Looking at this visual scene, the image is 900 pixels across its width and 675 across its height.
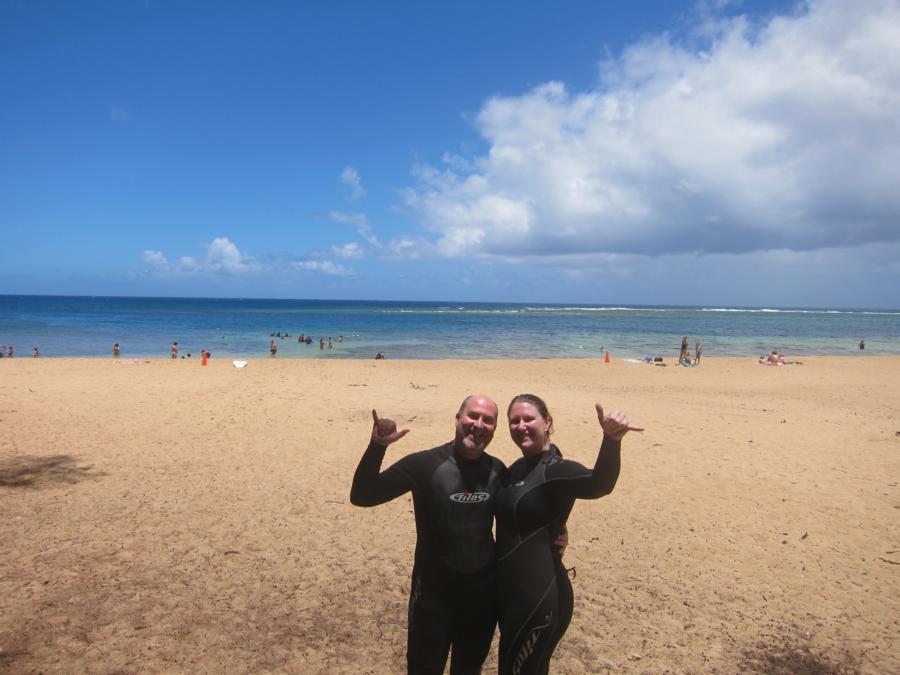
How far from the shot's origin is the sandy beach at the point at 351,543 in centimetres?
457

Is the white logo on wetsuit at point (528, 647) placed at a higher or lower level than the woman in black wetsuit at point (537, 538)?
lower

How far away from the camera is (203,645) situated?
450 centimetres

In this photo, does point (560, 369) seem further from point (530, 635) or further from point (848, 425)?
point (530, 635)

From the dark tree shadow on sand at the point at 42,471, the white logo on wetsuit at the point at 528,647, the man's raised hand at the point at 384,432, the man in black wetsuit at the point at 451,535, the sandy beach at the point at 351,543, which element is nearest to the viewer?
the white logo on wetsuit at the point at 528,647

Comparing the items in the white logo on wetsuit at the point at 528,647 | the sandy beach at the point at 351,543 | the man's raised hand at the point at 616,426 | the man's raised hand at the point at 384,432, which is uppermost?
the man's raised hand at the point at 616,426

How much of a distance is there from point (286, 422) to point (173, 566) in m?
6.89

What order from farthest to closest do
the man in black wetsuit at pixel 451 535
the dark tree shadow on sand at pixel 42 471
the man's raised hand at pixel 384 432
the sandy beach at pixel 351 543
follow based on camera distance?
the dark tree shadow on sand at pixel 42 471
the sandy beach at pixel 351 543
the man's raised hand at pixel 384 432
the man in black wetsuit at pixel 451 535

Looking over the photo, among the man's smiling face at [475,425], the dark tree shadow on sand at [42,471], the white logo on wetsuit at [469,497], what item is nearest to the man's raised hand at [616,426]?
the man's smiling face at [475,425]

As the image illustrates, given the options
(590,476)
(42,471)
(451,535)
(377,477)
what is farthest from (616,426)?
(42,471)

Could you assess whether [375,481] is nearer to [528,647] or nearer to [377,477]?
[377,477]

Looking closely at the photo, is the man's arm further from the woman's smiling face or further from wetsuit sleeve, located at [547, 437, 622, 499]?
wetsuit sleeve, located at [547, 437, 622, 499]

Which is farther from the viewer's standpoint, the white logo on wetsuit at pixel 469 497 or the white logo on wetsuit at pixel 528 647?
the white logo on wetsuit at pixel 469 497

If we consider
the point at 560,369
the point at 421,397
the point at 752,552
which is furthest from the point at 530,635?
the point at 560,369

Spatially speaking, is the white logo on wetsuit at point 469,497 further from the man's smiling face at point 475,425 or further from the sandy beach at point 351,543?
the sandy beach at point 351,543
